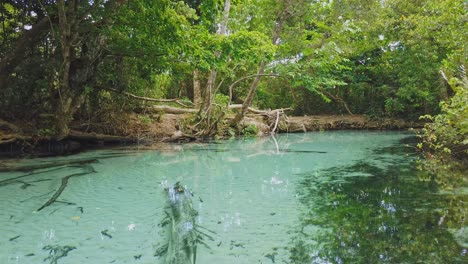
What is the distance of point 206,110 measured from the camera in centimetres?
1198

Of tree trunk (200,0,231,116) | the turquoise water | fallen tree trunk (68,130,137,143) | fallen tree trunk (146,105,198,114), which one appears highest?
tree trunk (200,0,231,116)

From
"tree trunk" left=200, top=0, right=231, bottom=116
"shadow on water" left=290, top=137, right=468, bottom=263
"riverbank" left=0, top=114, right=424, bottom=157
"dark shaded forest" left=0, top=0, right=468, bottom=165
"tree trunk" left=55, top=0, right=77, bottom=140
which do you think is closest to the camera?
"shadow on water" left=290, top=137, right=468, bottom=263

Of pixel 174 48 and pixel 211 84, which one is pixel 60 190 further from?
pixel 211 84

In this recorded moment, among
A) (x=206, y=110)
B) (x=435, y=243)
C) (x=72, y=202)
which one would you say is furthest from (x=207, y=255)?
(x=206, y=110)

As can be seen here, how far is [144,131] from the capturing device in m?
11.1

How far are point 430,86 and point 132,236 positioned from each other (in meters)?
16.6

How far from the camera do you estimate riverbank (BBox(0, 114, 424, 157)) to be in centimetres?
802

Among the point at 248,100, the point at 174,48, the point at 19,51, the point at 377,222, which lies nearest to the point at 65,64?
the point at 19,51

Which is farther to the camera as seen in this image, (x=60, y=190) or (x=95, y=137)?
(x=95, y=137)

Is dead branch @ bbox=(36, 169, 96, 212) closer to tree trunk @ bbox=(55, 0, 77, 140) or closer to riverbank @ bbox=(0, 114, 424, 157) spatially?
tree trunk @ bbox=(55, 0, 77, 140)

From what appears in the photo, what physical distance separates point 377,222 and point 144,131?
29.8 feet

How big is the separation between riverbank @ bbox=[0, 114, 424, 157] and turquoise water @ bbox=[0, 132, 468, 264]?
8.43 feet

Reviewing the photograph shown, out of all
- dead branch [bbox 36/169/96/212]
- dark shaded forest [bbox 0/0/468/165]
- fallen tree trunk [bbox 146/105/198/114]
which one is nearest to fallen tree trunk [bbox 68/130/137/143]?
dark shaded forest [bbox 0/0/468/165]

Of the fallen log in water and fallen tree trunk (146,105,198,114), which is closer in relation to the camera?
the fallen log in water
